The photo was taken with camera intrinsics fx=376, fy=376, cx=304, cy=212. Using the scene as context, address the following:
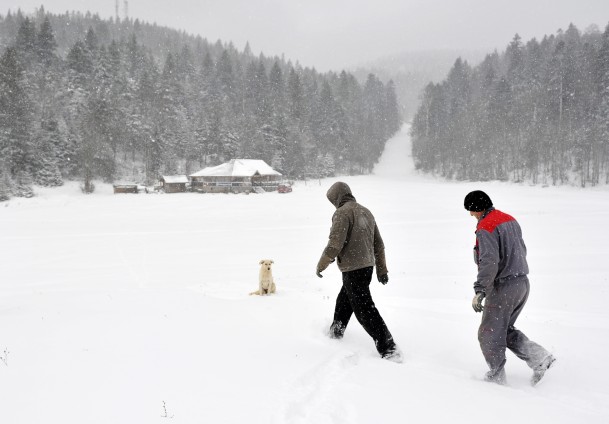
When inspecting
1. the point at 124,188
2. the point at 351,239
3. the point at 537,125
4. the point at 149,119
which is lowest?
the point at 351,239

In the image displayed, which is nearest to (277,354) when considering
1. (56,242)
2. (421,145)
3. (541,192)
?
(56,242)

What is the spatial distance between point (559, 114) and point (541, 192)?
22368 mm

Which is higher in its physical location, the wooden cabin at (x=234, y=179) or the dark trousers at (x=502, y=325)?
the wooden cabin at (x=234, y=179)

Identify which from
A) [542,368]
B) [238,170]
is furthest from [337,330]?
[238,170]

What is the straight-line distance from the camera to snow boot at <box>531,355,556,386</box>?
371 cm

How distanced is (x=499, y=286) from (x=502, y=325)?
39cm

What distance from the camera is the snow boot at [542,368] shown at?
12.2 ft

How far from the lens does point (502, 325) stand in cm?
382

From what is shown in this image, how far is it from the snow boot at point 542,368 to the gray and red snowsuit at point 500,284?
0.11 feet

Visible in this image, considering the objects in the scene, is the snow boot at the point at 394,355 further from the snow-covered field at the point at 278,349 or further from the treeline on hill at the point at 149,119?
the treeline on hill at the point at 149,119

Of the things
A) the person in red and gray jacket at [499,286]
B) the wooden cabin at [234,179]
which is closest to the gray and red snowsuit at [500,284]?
the person in red and gray jacket at [499,286]

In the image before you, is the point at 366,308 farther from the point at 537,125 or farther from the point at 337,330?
the point at 537,125

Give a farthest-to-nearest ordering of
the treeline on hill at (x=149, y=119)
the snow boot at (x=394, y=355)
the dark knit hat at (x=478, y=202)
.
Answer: the treeline on hill at (x=149, y=119) < the snow boot at (x=394, y=355) < the dark knit hat at (x=478, y=202)

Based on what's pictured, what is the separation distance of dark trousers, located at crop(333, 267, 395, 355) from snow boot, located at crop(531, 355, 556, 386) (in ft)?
4.60
